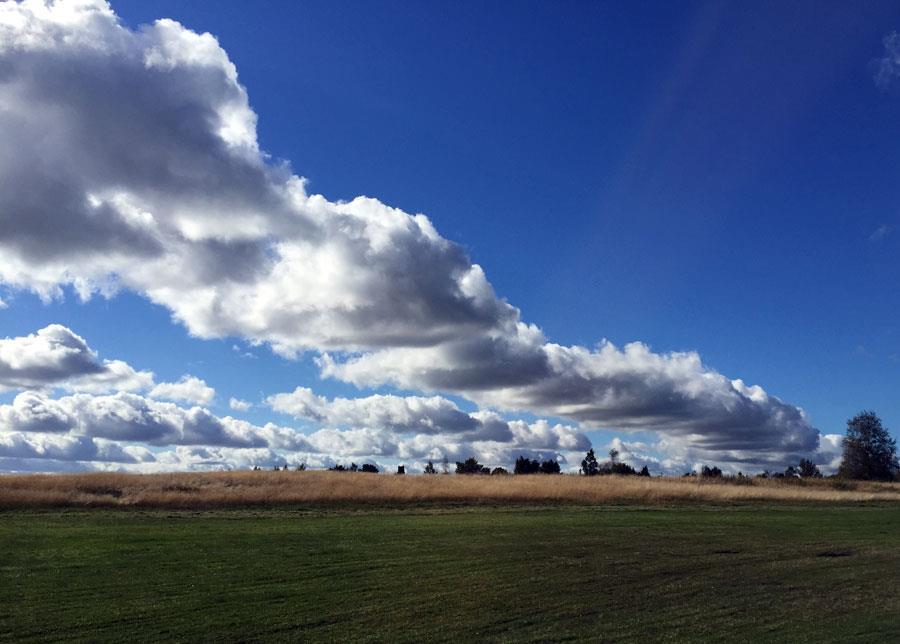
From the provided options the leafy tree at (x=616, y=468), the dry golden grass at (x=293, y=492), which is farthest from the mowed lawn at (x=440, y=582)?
the leafy tree at (x=616, y=468)

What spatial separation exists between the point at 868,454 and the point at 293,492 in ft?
357

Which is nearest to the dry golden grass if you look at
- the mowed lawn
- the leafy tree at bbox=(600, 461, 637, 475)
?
the mowed lawn

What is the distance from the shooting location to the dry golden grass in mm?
39906

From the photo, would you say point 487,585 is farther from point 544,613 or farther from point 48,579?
point 48,579

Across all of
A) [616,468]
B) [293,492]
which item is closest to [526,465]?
[616,468]

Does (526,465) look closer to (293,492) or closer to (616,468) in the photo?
(616,468)

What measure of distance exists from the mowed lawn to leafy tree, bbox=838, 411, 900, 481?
10547 centimetres

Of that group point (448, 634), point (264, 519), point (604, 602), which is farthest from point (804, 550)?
point (264, 519)

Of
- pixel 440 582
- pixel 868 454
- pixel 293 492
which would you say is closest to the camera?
pixel 440 582

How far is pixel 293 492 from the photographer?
44.8 meters

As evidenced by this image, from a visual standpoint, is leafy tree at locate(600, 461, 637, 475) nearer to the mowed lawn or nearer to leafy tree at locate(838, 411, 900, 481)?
leafy tree at locate(838, 411, 900, 481)

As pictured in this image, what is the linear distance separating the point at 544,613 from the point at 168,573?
8585 millimetres

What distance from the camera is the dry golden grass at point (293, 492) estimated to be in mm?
39906

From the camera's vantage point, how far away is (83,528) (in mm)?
25891
